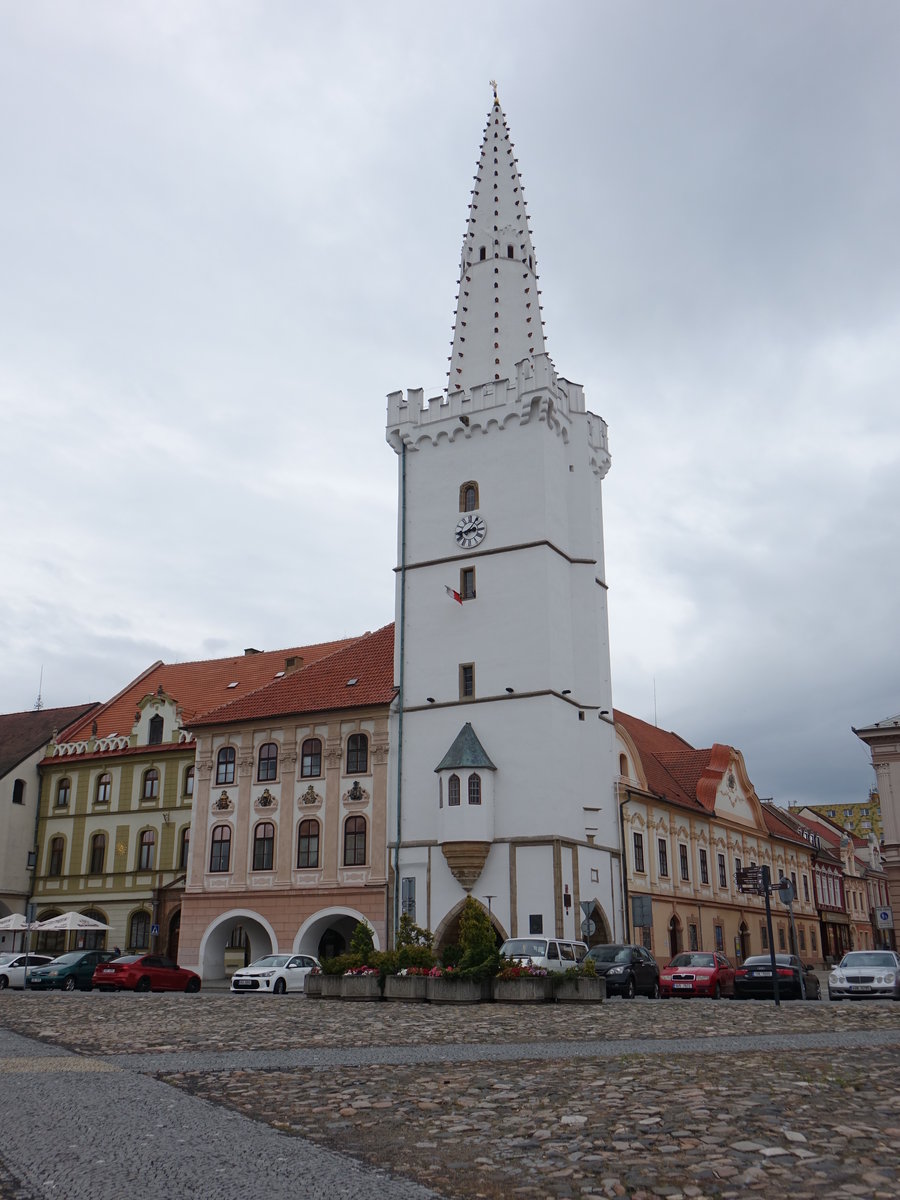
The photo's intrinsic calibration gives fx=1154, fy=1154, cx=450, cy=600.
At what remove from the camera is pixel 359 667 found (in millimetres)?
46906

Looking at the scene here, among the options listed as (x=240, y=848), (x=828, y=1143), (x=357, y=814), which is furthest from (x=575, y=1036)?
(x=240, y=848)

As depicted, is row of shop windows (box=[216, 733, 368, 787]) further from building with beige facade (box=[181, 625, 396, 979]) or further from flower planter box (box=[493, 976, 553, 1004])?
flower planter box (box=[493, 976, 553, 1004])

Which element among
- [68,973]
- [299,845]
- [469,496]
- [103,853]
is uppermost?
[469,496]

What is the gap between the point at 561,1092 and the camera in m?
10.4

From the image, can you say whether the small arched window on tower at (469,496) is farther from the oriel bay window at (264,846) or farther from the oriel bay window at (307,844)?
the oriel bay window at (264,846)

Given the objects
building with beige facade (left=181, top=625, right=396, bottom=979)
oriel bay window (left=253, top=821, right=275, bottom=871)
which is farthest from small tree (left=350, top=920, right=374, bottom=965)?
oriel bay window (left=253, top=821, right=275, bottom=871)

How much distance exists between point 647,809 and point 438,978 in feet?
81.3

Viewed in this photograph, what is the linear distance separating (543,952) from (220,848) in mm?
20252

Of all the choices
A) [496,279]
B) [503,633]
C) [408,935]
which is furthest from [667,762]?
[408,935]

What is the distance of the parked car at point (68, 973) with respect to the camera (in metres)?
37.4

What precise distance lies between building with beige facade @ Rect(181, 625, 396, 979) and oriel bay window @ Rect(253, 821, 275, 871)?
0.13 feet

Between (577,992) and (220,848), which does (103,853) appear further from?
(577,992)

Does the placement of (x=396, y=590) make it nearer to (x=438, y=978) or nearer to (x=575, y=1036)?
(x=438, y=978)

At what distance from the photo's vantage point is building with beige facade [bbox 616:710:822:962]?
153 ft
